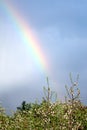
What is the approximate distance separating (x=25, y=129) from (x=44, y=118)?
559 inches

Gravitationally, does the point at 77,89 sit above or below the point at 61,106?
below

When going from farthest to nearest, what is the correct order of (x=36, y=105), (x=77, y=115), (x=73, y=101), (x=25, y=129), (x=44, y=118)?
(x=36, y=105) → (x=77, y=115) → (x=25, y=129) → (x=44, y=118) → (x=73, y=101)

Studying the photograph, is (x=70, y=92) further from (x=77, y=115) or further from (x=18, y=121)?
(x=18, y=121)

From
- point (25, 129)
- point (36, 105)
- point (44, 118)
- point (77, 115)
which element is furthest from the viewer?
point (36, 105)

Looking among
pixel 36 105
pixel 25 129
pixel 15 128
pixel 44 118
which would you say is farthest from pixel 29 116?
pixel 44 118

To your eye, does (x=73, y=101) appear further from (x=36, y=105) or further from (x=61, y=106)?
(x=36, y=105)

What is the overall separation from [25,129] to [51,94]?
1473 cm

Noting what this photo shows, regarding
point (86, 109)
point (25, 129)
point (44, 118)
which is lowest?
point (44, 118)

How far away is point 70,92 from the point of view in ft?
33.3

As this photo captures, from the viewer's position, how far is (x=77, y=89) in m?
10.2

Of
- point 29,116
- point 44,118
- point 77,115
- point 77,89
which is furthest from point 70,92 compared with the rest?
point 29,116

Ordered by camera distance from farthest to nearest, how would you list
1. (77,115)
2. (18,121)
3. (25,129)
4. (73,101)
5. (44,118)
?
(18,121) → (77,115) → (25,129) → (44,118) → (73,101)

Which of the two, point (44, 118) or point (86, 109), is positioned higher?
point (86, 109)

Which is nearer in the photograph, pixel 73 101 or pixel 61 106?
pixel 73 101
